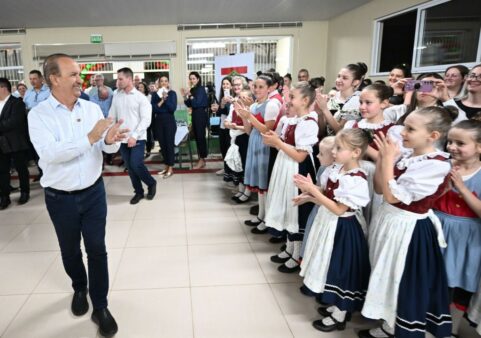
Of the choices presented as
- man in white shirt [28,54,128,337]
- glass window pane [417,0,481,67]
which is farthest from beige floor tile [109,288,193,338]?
glass window pane [417,0,481,67]

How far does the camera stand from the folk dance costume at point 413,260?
1.58m

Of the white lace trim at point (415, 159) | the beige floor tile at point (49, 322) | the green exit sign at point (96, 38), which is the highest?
the green exit sign at point (96, 38)

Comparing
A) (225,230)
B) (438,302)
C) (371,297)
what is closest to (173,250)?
(225,230)

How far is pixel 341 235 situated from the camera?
73.2 inches

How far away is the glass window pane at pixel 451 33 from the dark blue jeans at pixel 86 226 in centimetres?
504

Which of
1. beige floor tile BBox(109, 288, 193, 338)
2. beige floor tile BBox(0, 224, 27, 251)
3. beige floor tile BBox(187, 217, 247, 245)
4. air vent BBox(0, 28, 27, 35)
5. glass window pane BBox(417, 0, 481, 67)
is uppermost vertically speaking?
air vent BBox(0, 28, 27, 35)

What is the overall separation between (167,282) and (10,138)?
288cm

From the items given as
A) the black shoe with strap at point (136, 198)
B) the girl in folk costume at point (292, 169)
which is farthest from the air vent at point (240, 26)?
the girl in folk costume at point (292, 169)

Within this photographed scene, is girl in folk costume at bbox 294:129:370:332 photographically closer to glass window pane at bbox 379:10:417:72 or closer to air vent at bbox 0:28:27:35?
glass window pane at bbox 379:10:417:72

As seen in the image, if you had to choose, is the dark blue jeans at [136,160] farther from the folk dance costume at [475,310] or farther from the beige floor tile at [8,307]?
the folk dance costume at [475,310]

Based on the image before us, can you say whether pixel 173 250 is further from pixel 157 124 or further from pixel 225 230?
pixel 157 124

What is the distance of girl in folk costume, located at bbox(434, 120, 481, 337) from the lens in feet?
5.29

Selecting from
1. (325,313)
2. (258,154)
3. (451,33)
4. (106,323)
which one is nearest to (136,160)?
(258,154)

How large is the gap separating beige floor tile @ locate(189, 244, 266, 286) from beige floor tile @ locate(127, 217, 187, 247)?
0.88 feet
